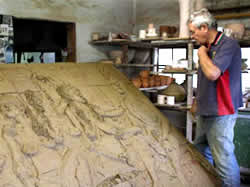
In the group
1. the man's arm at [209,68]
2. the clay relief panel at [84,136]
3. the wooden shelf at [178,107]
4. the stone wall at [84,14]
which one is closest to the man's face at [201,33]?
→ the man's arm at [209,68]

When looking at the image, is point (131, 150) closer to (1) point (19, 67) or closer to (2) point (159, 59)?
(1) point (19, 67)

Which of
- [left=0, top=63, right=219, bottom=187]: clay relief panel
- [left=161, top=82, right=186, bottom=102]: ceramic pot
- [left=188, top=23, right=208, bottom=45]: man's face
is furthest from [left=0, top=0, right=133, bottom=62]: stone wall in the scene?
[left=188, top=23, right=208, bottom=45]: man's face

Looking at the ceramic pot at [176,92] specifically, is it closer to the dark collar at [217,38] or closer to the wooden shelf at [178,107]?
the wooden shelf at [178,107]

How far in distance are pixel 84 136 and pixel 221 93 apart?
110 centimetres

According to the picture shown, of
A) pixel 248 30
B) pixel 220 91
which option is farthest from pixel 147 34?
pixel 220 91

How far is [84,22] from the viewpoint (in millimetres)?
6008

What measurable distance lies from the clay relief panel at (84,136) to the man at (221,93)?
0.22 m

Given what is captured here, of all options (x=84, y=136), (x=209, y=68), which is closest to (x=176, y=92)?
(x=209, y=68)

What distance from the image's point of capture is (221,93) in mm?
2180

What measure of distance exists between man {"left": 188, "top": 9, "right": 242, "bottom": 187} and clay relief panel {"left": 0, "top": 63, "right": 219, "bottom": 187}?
223 mm

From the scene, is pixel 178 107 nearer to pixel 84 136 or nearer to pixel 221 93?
pixel 221 93

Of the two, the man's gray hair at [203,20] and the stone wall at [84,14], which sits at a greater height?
the stone wall at [84,14]

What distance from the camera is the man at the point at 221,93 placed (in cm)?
214

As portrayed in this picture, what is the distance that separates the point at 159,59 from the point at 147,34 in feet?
8.39
